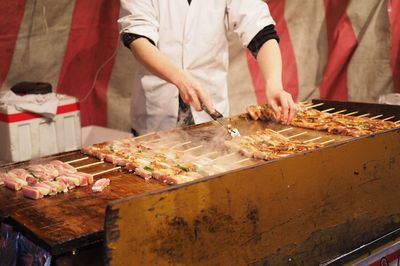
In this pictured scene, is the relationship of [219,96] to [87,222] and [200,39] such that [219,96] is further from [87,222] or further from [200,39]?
[87,222]

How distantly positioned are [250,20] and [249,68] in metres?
1.91

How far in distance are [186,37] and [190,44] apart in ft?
0.19

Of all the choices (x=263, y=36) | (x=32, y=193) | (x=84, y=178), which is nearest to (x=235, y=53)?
(x=263, y=36)

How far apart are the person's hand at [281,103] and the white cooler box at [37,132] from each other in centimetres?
205

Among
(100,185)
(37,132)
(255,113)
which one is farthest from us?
(37,132)

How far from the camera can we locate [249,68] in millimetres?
5461

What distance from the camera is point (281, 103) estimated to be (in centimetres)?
324

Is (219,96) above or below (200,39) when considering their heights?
below

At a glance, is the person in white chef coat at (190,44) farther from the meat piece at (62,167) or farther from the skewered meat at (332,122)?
the meat piece at (62,167)

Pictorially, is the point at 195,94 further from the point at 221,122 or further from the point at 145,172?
the point at 145,172

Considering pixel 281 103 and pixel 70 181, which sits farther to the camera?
pixel 281 103

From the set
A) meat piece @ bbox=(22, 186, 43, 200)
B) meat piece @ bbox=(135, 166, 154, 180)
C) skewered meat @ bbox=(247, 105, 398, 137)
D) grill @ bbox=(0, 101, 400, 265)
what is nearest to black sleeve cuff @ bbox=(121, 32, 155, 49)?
grill @ bbox=(0, 101, 400, 265)

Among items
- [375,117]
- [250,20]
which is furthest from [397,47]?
[250,20]

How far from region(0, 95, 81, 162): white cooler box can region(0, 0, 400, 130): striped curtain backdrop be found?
0.46 m
